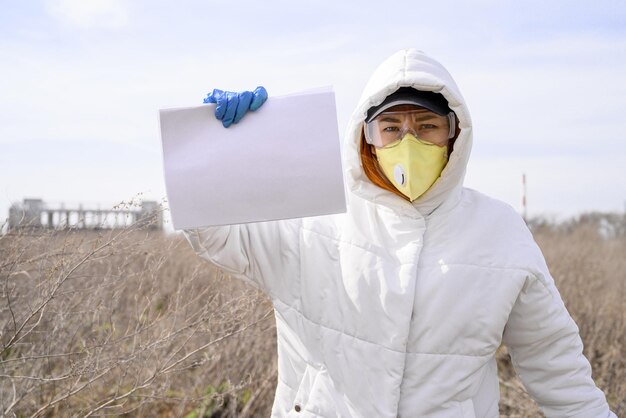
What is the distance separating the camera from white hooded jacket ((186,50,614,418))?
2.32m

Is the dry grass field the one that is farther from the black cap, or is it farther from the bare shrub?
the black cap

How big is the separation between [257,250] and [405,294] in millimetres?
456

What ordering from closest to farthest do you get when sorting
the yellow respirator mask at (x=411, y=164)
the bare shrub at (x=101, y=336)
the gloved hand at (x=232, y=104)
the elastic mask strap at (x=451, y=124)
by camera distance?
the gloved hand at (x=232, y=104)
the yellow respirator mask at (x=411, y=164)
the elastic mask strap at (x=451, y=124)
the bare shrub at (x=101, y=336)

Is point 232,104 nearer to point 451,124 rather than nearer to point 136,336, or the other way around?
point 451,124

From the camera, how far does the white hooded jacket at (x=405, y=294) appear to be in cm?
232

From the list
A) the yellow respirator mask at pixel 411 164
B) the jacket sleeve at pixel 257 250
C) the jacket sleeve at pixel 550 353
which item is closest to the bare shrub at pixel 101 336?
the jacket sleeve at pixel 257 250

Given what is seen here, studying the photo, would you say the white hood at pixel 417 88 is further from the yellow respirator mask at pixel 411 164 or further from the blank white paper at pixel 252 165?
the blank white paper at pixel 252 165

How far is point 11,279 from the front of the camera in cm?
342

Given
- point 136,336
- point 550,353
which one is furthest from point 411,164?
point 136,336

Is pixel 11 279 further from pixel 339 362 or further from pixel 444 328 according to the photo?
pixel 444 328

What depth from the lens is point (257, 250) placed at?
2381 millimetres

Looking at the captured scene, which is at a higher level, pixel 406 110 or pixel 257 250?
pixel 406 110

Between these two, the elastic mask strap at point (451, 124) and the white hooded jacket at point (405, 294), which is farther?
the elastic mask strap at point (451, 124)

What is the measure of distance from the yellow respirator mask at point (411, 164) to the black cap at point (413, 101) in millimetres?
101
